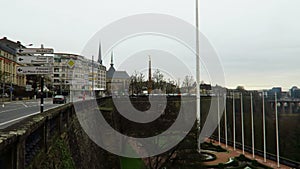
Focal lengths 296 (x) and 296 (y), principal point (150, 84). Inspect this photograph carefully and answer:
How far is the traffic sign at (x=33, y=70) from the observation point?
8250 millimetres

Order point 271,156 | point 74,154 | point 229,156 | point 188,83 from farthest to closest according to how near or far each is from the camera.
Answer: point 188,83
point 229,156
point 271,156
point 74,154

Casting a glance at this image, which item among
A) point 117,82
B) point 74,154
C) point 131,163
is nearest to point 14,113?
point 131,163

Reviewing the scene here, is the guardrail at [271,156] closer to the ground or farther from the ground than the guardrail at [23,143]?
closer to the ground

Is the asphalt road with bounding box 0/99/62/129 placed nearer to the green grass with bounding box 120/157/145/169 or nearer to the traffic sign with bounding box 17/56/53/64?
the traffic sign with bounding box 17/56/53/64

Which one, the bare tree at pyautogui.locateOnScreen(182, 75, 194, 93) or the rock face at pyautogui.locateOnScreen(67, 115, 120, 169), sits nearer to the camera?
the rock face at pyautogui.locateOnScreen(67, 115, 120, 169)

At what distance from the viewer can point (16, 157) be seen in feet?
11.8

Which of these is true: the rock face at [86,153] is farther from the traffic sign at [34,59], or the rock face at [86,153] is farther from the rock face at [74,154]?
the traffic sign at [34,59]

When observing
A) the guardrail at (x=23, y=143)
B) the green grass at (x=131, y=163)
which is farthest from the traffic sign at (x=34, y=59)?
the green grass at (x=131, y=163)

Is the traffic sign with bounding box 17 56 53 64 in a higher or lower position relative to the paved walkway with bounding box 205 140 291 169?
higher

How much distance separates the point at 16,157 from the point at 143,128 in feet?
45.4

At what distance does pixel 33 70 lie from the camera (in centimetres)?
838

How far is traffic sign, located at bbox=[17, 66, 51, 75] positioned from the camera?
8250 mm

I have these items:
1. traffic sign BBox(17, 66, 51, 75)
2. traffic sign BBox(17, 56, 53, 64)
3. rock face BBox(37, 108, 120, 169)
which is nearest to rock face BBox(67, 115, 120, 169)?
rock face BBox(37, 108, 120, 169)

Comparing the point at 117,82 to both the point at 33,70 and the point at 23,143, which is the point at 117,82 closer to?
the point at 33,70
